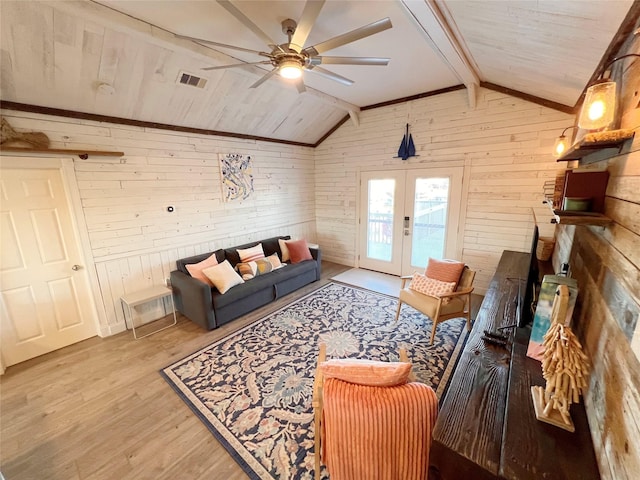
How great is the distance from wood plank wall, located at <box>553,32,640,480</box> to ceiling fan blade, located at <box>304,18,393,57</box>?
1.26 m

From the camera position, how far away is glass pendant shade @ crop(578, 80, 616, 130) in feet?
3.61

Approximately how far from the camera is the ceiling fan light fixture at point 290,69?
1.97m


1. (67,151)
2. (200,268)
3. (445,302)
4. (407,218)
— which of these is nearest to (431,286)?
(445,302)

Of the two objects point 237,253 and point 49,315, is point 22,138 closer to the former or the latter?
point 49,315

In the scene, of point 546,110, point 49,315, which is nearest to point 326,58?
point 546,110

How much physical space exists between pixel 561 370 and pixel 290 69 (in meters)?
A: 2.38

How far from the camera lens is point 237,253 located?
409cm

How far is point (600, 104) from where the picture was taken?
112 cm

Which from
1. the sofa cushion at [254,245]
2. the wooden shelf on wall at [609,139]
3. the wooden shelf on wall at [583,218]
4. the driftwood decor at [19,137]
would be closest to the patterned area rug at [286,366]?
the sofa cushion at [254,245]

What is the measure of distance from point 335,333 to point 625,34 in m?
3.14

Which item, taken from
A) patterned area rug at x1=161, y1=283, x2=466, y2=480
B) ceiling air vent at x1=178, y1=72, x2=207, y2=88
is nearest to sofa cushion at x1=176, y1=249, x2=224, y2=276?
patterned area rug at x1=161, y1=283, x2=466, y2=480

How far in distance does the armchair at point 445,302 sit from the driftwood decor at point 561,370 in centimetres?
170

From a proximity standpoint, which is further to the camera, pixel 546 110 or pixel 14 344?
pixel 546 110

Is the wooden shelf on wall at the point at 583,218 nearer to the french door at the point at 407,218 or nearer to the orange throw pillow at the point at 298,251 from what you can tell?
the french door at the point at 407,218
